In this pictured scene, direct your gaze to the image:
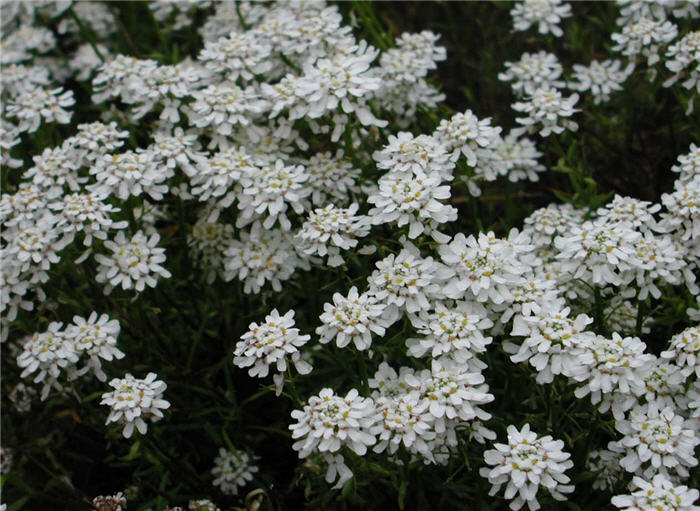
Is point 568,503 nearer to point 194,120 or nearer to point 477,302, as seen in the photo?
point 477,302

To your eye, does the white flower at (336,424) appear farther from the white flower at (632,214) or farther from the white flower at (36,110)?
the white flower at (36,110)

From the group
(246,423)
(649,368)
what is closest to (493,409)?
(649,368)

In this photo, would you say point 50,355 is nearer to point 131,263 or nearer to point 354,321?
point 131,263

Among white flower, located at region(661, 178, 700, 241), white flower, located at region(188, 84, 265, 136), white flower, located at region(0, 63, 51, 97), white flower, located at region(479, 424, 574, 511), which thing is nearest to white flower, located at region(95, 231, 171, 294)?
white flower, located at region(188, 84, 265, 136)

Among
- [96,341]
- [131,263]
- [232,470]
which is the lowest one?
[232,470]

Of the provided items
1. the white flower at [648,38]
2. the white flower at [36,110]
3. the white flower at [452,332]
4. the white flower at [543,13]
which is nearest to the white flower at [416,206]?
the white flower at [452,332]

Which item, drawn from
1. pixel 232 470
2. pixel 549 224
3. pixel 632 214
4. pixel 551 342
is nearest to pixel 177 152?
pixel 232 470
